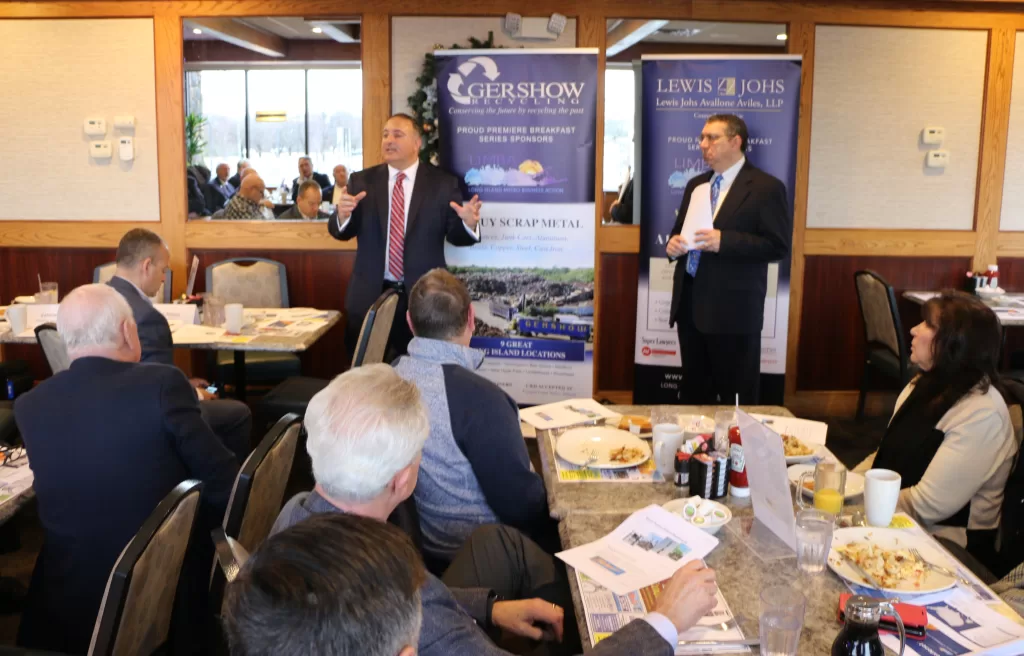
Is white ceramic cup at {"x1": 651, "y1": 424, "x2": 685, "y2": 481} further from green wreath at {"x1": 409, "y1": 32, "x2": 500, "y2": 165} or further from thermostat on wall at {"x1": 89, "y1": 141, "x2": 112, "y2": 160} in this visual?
thermostat on wall at {"x1": 89, "y1": 141, "x2": 112, "y2": 160}

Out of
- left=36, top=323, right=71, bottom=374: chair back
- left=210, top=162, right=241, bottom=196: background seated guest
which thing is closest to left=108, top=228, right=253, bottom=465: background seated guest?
left=36, top=323, right=71, bottom=374: chair back

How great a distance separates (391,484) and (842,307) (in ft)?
15.9

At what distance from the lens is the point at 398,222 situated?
4953mm

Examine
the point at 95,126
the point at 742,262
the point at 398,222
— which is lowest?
the point at 742,262

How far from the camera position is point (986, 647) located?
1566 millimetres

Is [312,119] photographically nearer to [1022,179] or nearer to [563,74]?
[563,74]

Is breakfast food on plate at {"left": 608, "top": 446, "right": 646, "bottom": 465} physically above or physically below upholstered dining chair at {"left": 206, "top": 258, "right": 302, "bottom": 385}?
below

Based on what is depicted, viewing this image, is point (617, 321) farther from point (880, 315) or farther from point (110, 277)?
point (110, 277)

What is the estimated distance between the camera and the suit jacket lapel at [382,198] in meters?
4.96

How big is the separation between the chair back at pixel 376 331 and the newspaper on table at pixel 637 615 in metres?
2.24

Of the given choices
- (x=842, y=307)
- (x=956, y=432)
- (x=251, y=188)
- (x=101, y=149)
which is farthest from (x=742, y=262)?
(x=101, y=149)

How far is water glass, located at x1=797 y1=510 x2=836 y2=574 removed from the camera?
6.06ft

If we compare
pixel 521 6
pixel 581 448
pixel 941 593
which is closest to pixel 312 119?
pixel 521 6

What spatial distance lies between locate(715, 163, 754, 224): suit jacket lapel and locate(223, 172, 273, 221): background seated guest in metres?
3.22
